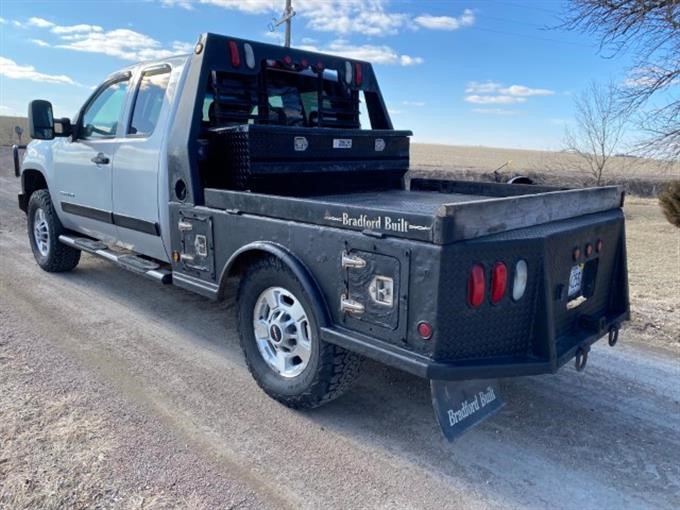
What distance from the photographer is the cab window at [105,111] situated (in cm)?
515

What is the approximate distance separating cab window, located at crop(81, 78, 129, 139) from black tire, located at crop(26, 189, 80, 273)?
1.24 meters

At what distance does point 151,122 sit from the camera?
4.66 m

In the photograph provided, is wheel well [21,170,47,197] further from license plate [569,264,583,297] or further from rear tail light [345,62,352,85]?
license plate [569,264,583,297]

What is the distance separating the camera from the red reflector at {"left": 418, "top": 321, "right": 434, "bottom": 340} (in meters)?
2.65

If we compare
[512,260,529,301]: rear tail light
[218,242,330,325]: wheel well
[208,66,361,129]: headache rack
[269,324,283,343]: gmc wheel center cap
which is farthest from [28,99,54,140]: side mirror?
[512,260,529,301]: rear tail light

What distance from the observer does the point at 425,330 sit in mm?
2668

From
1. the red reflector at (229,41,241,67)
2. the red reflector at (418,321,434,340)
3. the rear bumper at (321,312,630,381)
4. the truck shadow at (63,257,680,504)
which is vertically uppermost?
the red reflector at (229,41,241,67)

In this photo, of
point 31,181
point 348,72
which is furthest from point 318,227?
point 31,181

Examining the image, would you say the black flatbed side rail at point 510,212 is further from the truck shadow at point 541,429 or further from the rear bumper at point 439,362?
the truck shadow at point 541,429

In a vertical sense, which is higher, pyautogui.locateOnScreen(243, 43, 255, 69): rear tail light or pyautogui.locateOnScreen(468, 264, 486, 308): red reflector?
pyautogui.locateOnScreen(243, 43, 255, 69): rear tail light

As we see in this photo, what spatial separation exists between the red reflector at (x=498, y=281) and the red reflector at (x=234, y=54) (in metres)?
2.81

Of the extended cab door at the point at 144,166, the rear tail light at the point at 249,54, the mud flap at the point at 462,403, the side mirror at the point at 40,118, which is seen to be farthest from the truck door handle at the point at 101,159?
the mud flap at the point at 462,403

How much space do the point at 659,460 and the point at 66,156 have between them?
19.0 ft

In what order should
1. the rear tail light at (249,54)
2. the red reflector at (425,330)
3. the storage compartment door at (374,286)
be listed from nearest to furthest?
the red reflector at (425,330), the storage compartment door at (374,286), the rear tail light at (249,54)
